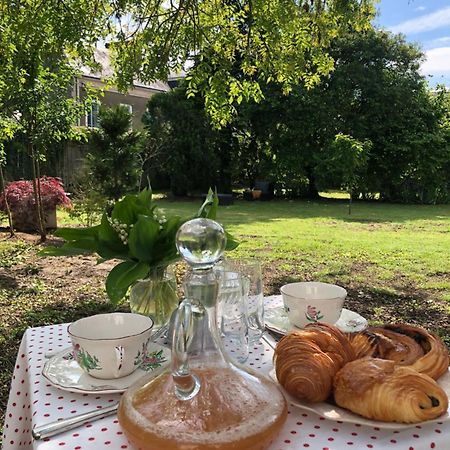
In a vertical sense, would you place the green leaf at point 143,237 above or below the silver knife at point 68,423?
above

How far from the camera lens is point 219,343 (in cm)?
78

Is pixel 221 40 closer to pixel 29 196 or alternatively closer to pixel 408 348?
pixel 29 196

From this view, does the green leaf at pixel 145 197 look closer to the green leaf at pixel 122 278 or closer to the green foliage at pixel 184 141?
the green leaf at pixel 122 278

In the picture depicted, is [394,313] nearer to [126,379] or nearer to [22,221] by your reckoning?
[126,379]

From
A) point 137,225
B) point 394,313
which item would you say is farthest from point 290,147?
point 137,225

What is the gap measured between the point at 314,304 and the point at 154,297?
404mm

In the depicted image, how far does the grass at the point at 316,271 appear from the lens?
144 inches

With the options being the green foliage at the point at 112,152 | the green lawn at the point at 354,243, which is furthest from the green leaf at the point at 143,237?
the green foliage at the point at 112,152

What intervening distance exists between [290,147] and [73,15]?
10.7 m

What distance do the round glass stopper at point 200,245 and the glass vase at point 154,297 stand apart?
43 centimetres

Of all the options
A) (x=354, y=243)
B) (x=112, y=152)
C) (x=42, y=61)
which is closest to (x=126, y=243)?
(x=42, y=61)

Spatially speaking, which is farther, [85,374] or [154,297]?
[154,297]

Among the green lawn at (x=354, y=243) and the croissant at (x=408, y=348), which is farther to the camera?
the green lawn at (x=354, y=243)

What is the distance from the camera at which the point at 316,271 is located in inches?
203
